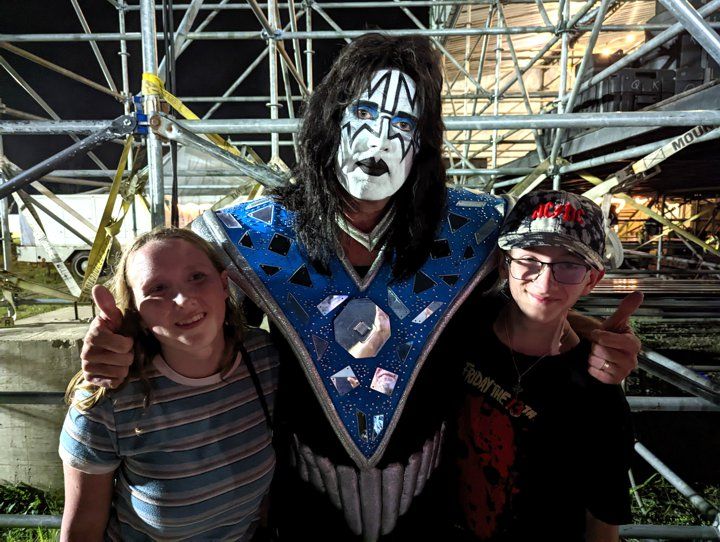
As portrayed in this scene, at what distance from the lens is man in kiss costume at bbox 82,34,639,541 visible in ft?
4.15

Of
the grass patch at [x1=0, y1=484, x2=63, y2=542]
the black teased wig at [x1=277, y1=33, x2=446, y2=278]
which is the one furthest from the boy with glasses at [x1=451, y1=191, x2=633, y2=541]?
the grass patch at [x1=0, y1=484, x2=63, y2=542]

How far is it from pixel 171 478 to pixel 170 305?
440 mm

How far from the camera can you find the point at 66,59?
A: 7.89 metres

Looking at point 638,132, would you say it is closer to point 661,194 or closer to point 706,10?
point 706,10

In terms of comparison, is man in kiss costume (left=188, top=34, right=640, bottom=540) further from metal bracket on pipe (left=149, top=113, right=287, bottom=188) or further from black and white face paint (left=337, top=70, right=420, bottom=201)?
metal bracket on pipe (left=149, top=113, right=287, bottom=188)

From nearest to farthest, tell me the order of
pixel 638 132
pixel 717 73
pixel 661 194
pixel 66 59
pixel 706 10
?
pixel 706 10 → pixel 638 132 → pixel 717 73 → pixel 661 194 → pixel 66 59

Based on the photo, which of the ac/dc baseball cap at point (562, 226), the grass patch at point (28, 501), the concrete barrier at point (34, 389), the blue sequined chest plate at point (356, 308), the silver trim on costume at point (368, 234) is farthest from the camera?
the grass patch at point (28, 501)

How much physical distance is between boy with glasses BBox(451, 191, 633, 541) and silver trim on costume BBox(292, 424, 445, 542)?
0.14 metres

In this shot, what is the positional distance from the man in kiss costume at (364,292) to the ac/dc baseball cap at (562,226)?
232 mm

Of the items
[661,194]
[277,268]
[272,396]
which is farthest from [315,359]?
[661,194]

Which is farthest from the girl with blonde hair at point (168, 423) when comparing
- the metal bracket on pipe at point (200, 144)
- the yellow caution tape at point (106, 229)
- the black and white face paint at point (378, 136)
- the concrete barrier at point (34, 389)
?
the concrete barrier at point (34, 389)

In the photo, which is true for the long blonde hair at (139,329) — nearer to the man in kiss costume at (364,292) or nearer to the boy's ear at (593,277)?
the man in kiss costume at (364,292)

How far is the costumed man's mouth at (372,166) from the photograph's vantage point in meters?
1.28

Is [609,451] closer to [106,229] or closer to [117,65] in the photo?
[106,229]
